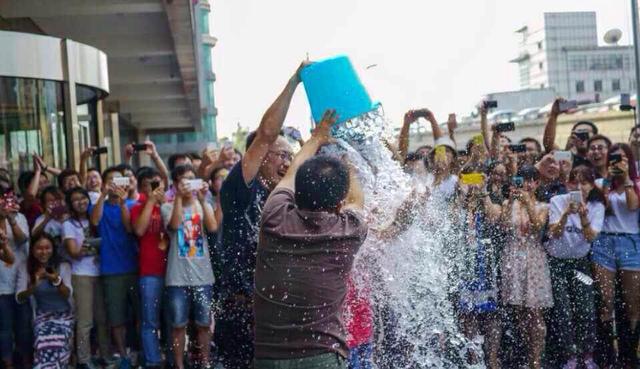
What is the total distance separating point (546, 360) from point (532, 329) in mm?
364

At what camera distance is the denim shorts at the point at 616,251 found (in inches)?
329

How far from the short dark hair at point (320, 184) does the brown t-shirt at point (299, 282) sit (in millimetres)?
50

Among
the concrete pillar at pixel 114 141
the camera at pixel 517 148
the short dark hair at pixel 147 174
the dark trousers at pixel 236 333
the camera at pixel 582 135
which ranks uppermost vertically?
the concrete pillar at pixel 114 141

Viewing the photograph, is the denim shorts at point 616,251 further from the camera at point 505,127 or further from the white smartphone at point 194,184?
the white smartphone at point 194,184

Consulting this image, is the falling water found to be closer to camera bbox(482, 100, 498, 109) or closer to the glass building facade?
camera bbox(482, 100, 498, 109)

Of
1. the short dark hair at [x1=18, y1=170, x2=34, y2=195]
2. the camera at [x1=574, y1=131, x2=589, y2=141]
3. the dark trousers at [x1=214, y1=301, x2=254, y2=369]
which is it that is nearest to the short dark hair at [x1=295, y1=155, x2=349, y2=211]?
the dark trousers at [x1=214, y1=301, x2=254, y2=369]

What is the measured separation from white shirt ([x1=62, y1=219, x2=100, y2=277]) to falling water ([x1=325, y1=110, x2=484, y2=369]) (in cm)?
303

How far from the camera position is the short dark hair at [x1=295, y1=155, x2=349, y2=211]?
429 centimetres

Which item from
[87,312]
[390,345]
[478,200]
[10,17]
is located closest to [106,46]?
[10,17]

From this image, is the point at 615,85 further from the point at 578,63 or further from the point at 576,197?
the point at 576,197

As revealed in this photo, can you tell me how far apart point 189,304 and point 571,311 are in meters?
3.18

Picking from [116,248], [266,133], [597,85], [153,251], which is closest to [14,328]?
[116,248]

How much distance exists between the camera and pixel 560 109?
9078 millimetres

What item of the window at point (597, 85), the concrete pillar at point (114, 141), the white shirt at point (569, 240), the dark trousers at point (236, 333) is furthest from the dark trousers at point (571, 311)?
the window at point (597, 85)
